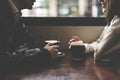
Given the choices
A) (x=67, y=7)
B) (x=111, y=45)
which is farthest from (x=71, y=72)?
(x=67, y=7)

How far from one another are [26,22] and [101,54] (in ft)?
3.74

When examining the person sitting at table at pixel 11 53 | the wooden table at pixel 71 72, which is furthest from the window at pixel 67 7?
the wooden table at pixel 71 72

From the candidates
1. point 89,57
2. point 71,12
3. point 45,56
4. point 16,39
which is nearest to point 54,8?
point 71,12

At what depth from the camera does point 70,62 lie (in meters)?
1.91

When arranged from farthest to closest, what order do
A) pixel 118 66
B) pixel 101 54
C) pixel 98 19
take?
pixel 98 19 < pixel 101 54 < pixel 118 66

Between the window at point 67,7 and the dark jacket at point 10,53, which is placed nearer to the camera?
the dark jacket at point 10,53

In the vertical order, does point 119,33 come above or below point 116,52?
above

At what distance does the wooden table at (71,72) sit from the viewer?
143 centimetres

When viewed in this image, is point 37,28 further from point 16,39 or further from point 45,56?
point 45,56

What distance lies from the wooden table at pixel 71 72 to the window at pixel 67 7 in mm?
1379

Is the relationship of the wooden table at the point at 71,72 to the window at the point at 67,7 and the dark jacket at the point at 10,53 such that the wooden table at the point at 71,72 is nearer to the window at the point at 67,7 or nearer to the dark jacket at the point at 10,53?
the dark jacket at the point at 10,53

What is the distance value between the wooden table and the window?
1379 millimetres

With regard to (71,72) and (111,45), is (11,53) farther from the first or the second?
(111,45)

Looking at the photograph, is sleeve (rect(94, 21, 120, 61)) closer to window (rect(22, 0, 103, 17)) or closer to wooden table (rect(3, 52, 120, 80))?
wooden table (rect(3, 52, 120, 80))
